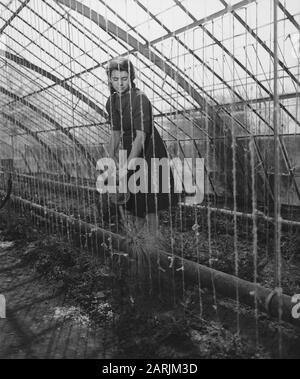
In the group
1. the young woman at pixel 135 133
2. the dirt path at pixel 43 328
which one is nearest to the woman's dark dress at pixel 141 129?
the young woman at pixel 135 133

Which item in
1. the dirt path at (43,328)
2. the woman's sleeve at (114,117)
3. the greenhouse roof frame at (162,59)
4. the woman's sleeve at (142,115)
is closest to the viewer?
the dirt path at (43,328)

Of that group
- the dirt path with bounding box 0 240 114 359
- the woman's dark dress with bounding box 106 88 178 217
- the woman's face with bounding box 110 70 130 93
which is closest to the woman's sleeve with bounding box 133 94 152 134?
the woman's dark dress with bounding box 106 88 178 217

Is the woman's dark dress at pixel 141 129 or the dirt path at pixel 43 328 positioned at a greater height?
the woman's dark dress at pixel 141 129

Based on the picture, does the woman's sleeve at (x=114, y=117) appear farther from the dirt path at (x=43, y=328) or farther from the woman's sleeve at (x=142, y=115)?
the dirt path at (x=43, y=328)

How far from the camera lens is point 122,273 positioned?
10.6 ft

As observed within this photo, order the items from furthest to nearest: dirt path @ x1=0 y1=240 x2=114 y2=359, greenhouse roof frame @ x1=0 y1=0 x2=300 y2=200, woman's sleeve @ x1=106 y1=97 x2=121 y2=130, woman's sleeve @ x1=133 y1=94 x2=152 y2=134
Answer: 1. greenhouse roof frame @ x1=0 y1=0 x2=300 y2=200
2. woman's sleeve @ x1=106 y1=97 x2=121 y2=130
3. woman's sleeve @ x1=133 y1=94 x2=152 y2=134
4. dirt path @ x1=0 y1=240 x2=114 y2=359

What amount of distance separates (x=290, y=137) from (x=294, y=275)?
2520mm

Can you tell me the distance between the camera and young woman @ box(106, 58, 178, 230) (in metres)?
2.46

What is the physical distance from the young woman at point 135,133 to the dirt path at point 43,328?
80 centimetres

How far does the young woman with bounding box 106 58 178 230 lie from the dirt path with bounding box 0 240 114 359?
2.63ft

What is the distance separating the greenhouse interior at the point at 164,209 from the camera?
2.34 meters

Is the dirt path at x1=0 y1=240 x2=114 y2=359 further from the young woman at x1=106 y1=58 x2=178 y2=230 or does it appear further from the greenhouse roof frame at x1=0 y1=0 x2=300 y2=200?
the greenhouse roof frame at x1=0 y1=0 x2=300 y2=200

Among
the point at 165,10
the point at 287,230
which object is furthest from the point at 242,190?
the point at 165,10

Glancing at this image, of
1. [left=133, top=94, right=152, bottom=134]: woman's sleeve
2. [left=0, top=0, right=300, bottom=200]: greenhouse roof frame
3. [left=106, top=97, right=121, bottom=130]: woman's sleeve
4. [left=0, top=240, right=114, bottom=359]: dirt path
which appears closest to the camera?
[left=0, top=240, right=114, bottom=359]: dirt path
